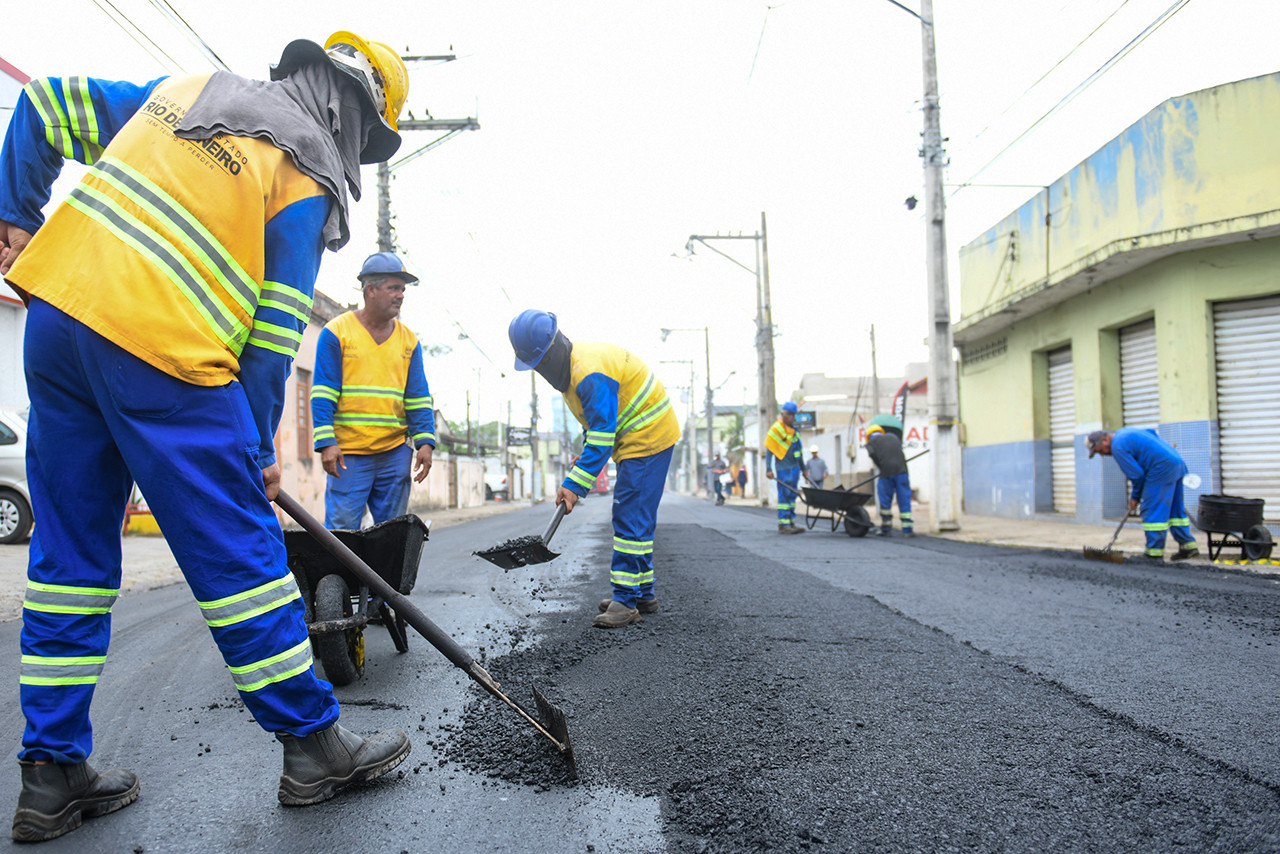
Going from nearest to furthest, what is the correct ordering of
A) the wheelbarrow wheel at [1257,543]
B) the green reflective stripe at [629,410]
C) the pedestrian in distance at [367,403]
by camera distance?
the pedestrian in distance at [367,403] → the green reflective stripe at [629,410] → the wheelbarrow wheel at [1257,543]

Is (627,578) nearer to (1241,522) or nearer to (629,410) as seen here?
(629,410)

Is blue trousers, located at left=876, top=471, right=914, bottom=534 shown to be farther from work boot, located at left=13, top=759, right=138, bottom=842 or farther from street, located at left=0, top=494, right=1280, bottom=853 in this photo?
work boot, located at left=13, top=759, right=138, bottom=842

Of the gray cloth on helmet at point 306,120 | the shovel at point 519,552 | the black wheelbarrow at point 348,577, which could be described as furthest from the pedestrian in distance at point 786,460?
the gray cloth on helmet at point 306,120

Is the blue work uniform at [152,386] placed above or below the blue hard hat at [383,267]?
below

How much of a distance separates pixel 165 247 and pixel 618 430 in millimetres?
2830

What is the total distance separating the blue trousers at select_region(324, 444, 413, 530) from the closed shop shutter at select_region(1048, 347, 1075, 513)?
1292 centimetres

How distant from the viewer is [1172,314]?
10.6 meters

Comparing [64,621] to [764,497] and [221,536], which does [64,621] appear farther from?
[764,497]

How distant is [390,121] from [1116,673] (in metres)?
3.32

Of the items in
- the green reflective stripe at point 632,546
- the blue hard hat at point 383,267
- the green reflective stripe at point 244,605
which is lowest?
the green reflective stripe at point 632,546

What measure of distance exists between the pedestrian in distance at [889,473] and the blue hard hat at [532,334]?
25.2 ft

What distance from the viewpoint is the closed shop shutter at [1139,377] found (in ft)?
37.6

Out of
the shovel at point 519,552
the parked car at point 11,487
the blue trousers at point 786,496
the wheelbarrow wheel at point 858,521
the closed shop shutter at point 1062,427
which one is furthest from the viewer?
the closed shop shutter at point 1062,427

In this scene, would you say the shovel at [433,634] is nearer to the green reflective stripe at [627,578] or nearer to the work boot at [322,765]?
the work boot at [322,765]
